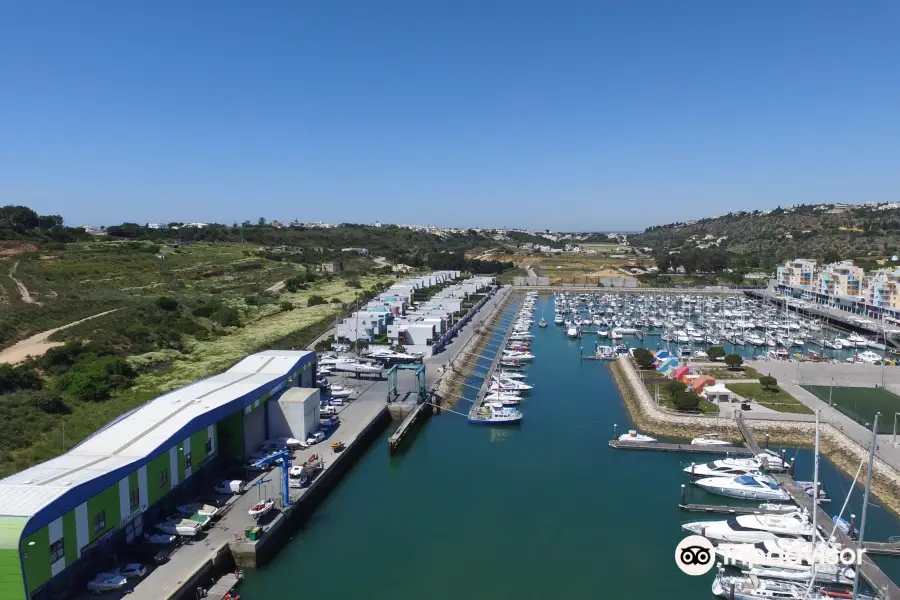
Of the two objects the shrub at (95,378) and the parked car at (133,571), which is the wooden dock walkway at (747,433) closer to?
the parked car at (133,571)

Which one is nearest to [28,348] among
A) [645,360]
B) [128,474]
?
[128,474]

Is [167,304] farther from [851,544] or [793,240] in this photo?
[793,240]

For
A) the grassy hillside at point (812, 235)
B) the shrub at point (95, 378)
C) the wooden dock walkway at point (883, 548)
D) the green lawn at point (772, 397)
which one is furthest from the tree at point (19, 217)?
the grassy hillside at point (812, 235)

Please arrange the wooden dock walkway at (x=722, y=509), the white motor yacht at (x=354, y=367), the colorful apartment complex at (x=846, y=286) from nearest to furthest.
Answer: the wooden dock walkway at (x=722, y=509)
the white motor yacht at (x=354, y=367)
the colorful apartment complex at (x=846, y=286)

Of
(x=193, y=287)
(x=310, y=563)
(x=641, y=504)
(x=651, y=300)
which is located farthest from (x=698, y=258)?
(x=310, y=563)

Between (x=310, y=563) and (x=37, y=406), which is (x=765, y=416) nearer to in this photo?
(x=310, y=563)

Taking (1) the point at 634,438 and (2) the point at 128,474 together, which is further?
(1) the point at 634,438
